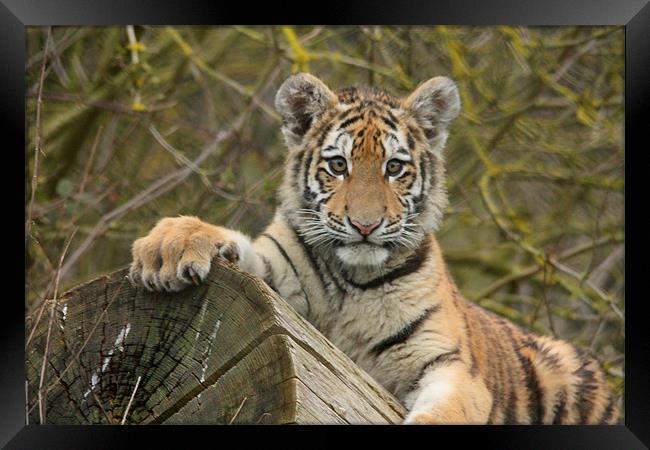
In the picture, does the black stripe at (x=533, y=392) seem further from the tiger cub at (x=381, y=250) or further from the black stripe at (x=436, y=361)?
the black stripe at (x=436, y=361)

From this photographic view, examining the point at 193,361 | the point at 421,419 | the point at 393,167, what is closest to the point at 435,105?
the point at 393,167

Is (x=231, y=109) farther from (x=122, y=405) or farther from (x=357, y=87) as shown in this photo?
(x=122, y=405)

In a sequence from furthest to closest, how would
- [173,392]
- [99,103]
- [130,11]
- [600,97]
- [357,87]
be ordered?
[600,97], [99,103], [357,87], [130,11], [173,392]

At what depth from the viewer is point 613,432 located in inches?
172

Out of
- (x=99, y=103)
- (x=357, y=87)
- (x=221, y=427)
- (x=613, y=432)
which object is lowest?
(x=613, y=432)

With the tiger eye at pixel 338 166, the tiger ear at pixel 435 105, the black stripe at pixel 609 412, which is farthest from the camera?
the black stripe at pixel 609 412

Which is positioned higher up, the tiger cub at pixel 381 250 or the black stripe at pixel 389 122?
the black stripe at pixel 389 122

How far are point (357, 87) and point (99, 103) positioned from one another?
92.7 inches

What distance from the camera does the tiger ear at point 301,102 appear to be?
5012mm

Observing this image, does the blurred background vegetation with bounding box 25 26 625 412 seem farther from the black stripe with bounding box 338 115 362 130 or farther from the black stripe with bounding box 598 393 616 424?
the black stripe with bounding box 338 115 362 130

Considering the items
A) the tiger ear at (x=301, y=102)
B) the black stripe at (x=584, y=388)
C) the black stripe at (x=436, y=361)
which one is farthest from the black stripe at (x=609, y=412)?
the tiger ear at (x=301, y=102)

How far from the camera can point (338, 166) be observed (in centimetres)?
492

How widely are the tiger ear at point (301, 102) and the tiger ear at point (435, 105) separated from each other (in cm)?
43
